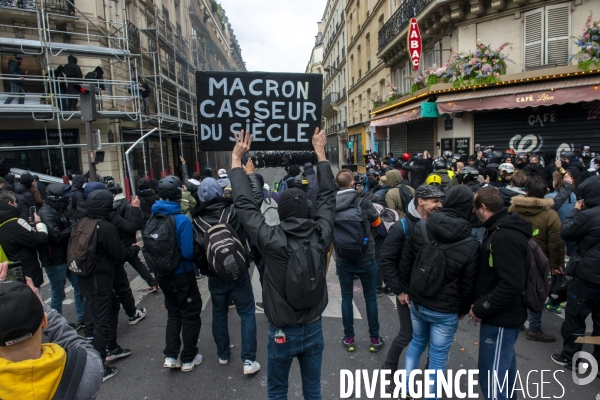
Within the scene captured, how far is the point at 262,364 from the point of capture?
12.5 feet

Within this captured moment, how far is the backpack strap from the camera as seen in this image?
1492 millimetres

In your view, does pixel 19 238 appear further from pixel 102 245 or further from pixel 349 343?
pixel 349 343

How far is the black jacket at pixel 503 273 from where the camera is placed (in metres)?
2.54

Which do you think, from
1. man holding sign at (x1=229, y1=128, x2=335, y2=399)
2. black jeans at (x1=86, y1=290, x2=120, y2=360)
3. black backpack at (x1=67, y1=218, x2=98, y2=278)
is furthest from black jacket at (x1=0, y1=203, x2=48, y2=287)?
man holding sign at (x1=229, y1=128, x2=335, y2=399)

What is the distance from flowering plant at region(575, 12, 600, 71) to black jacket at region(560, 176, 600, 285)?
7778 mm

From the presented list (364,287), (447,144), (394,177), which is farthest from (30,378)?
(447,144)

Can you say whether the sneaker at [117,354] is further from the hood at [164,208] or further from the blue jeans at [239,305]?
the hood at [164,208]

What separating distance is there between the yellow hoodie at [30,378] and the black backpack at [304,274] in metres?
1.24

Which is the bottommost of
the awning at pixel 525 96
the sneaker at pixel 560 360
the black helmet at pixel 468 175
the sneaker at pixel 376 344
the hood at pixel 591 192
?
the sneaker at pixel 560 360

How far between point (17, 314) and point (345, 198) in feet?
9.74

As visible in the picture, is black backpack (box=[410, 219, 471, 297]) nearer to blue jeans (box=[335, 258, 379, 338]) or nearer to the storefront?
blue jeans (box=[335, 258, 379, 338])

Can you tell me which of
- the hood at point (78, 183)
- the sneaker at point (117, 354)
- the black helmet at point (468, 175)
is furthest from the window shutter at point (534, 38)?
the sneaker at point (117, 354)

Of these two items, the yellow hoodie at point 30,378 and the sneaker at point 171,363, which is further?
the sneaker at point 171,363

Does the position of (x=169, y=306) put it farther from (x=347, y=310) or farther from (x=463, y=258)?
(x=463, y=258)
